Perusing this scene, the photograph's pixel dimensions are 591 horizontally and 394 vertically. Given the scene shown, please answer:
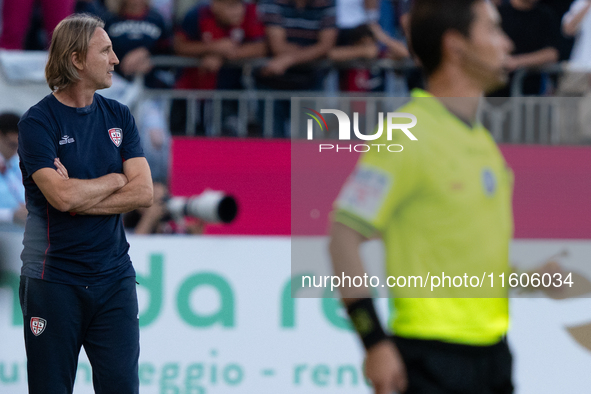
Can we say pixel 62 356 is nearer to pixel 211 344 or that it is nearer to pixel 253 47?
pixel 211 344

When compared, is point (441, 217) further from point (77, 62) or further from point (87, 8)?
point (87, 8)

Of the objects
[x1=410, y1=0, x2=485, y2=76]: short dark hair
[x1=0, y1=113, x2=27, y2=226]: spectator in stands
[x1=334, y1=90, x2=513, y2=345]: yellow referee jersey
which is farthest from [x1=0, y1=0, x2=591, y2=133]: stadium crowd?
[x1=334, y1=90, x2=513, y2=345]: yellow referee jersey

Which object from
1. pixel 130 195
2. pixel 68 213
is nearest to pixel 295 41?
pixel 130 195

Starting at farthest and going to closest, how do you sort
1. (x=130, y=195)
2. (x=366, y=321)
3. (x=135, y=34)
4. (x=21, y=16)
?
(x=21, y=16), (x=135, y=34), (x=130, y=195), (x=366, y=321)

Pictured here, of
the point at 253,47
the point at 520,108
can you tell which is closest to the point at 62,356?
the point at 253,47

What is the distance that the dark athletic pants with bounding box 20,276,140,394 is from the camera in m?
3.20

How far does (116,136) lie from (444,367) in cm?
189

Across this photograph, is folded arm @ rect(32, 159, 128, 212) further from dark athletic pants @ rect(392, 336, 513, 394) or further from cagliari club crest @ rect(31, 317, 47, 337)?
dark athletic pants @ rect(392, 336, 513, 394)

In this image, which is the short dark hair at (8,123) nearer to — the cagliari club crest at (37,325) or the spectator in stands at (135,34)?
the spectator in stands at (135,34)

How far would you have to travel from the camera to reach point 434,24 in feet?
7.61

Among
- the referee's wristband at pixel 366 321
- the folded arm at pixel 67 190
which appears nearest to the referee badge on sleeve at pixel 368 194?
the referee's wristband at pixel 366 321

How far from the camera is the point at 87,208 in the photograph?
3193 millimetres

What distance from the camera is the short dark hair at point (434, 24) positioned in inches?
90.7

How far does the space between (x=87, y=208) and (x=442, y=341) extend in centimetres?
170
